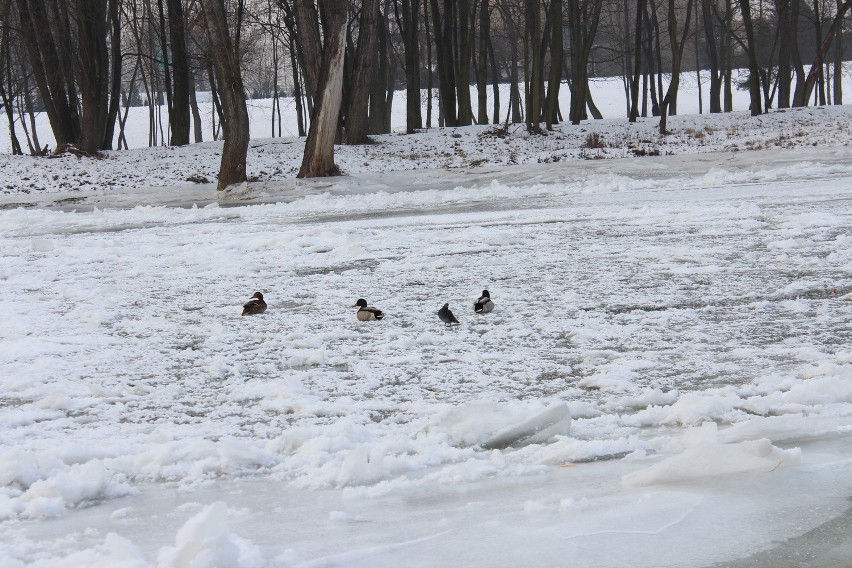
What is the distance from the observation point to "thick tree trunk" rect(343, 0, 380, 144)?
55.9 feet

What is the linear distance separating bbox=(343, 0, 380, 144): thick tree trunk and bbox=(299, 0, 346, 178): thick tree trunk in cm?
294

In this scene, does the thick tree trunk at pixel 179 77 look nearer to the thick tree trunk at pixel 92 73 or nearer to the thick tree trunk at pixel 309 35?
the thick tree trunk at pixel 92 73

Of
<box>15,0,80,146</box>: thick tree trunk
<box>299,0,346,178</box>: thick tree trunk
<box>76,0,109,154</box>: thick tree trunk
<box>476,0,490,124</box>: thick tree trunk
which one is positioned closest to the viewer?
<box>299,0,346,178</box>: thick tree trunk

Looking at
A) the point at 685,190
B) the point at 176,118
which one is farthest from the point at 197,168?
the point at 685,190

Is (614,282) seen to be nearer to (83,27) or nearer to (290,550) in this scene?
(290,550)

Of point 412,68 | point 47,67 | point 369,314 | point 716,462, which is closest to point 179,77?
point 47,67

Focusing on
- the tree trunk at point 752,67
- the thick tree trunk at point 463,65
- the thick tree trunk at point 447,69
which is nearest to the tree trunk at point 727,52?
the tree trunk at point 752,67

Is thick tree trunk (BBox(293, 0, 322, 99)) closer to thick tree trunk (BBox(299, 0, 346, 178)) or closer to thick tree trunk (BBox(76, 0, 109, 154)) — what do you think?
thick tree trunk (BBox(299, 0, 346, 178))

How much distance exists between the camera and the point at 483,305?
4277mm

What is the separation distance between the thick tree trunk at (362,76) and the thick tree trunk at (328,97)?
294 centimetres

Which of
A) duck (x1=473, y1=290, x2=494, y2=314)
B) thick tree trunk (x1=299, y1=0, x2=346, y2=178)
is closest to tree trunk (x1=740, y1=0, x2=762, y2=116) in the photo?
thick tree trunk (x1=299, y1=0, x2=346, y2=178)

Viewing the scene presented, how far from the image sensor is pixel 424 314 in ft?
14.3

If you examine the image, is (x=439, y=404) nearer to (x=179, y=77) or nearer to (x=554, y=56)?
(x=179, y=77)

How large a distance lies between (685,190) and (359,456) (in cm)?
861
